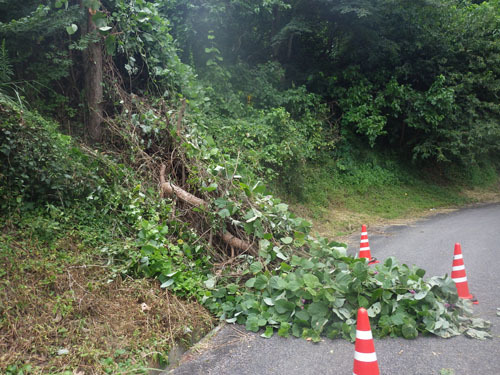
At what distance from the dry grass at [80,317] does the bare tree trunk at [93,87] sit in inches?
119

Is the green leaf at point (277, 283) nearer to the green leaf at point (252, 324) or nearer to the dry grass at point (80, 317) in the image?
the green leaf at point (252, 324)

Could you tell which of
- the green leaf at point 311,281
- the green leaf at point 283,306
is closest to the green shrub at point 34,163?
the green leaf at point 283,306

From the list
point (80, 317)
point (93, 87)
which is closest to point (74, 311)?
point (80, 317)

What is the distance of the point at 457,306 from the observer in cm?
465

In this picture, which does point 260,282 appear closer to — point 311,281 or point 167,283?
point 311,281

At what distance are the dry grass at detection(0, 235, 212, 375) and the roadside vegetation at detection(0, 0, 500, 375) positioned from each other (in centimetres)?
2

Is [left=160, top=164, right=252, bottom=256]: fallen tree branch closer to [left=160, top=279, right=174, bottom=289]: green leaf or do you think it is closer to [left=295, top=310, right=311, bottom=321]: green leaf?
[left=160, top=279, right=174, bottom=289]: green leaf

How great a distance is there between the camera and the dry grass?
11.3 ft

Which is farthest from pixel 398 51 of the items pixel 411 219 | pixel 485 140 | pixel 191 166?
pixel 191 166

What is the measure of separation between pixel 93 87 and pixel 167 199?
2.69m

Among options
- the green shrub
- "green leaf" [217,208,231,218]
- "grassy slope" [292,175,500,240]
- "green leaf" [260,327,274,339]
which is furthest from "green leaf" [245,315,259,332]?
"grassy slope" [292,175,500,240]

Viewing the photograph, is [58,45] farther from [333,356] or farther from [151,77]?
[333,356]

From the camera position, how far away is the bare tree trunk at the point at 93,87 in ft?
23.4

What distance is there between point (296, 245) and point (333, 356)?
1922mm
